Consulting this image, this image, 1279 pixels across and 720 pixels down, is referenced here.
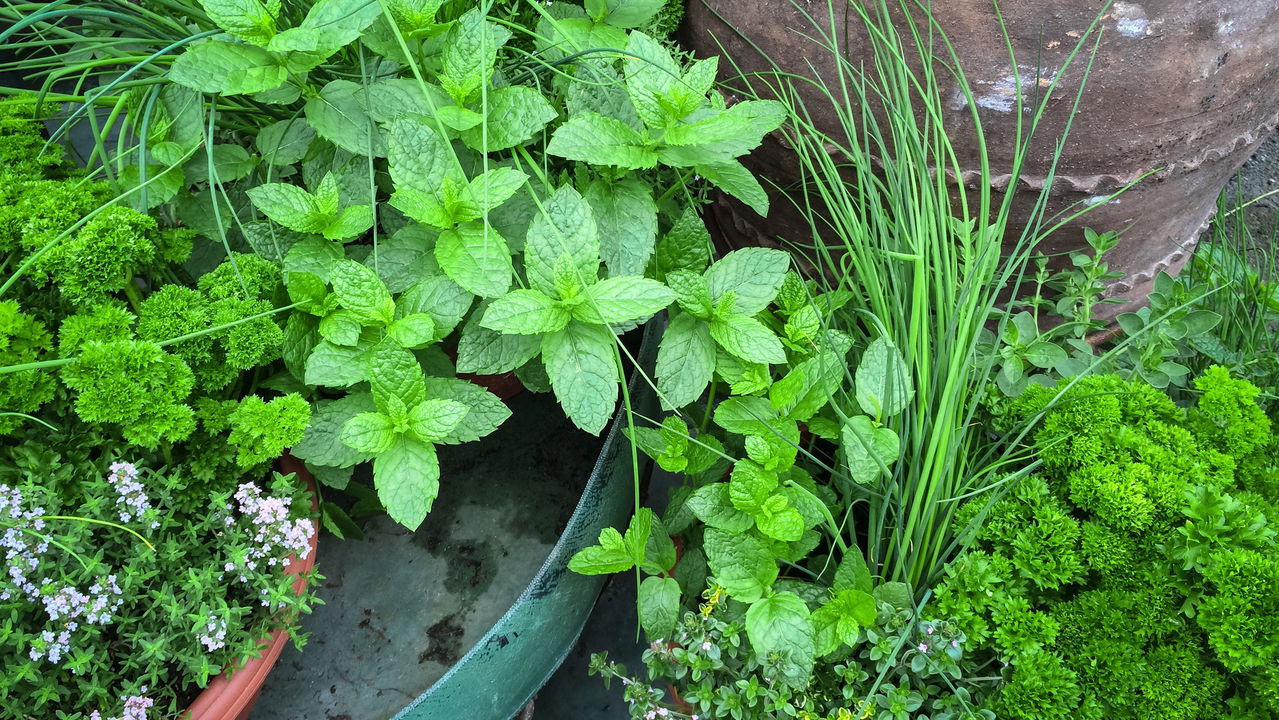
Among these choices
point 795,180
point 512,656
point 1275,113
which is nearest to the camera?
point 512,656

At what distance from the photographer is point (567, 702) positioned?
1456mm

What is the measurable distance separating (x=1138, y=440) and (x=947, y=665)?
0.36 m

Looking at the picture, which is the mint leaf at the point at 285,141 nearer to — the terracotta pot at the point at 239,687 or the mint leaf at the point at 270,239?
the mint leaf at the point at 270,239

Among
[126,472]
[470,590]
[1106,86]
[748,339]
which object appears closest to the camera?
[126,472]

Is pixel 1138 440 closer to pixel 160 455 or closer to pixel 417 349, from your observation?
pixel 417 349

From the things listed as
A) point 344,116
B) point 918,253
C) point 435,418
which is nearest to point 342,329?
point 435,418

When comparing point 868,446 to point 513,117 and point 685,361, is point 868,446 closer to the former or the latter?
point 685,361

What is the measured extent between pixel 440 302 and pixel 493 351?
0.09m

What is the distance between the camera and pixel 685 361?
41.5 inches

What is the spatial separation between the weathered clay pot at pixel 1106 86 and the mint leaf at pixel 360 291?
28.0 inches

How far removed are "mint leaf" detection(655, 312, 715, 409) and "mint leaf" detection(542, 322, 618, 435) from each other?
0.09m

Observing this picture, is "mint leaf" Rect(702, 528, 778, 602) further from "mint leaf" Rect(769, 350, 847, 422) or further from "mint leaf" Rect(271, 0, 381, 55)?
"mint leaf" Rect(271, 0, 381, 55)

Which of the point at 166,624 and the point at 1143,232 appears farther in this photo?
the point at 1143,232

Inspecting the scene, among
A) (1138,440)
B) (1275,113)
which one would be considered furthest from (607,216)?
(1275,113)
